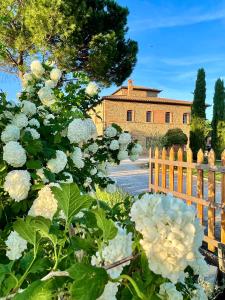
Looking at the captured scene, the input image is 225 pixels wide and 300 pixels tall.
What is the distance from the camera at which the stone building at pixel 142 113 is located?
34.3 metres

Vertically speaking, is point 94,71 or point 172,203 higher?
point 94,71

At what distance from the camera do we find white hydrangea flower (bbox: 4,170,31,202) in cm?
170

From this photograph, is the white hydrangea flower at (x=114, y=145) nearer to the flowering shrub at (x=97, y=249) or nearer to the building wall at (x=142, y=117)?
the flowering shrub at (x=97, y=249)

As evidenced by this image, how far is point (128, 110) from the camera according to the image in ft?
116

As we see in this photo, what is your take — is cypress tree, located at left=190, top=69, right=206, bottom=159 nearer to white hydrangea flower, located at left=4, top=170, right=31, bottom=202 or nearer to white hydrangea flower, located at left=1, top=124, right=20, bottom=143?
white hydrangea flower, located at left=1, top=124, right=20, bottom=143

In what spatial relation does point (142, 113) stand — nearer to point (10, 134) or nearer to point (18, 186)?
point (10, 134)

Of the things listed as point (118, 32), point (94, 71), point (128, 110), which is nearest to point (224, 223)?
point (94, 71)

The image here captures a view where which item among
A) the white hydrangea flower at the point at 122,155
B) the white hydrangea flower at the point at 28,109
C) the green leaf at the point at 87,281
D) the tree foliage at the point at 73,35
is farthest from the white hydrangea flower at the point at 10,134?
the tree foliage at the point at 73,35

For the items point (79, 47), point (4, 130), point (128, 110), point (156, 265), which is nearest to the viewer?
point (156, 265)

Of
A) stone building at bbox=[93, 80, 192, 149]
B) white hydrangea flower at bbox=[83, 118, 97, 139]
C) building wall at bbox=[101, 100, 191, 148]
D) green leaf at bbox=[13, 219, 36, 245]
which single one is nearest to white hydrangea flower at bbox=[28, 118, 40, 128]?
white hydrangea flower at bbox=[83, 118, 97, 139]

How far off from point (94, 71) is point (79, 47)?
4.67 ft

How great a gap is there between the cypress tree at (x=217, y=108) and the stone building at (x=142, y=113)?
13.6ft

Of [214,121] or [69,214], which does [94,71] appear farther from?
[69,214]

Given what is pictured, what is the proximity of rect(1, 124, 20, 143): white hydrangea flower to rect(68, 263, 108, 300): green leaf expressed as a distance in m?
1.53
